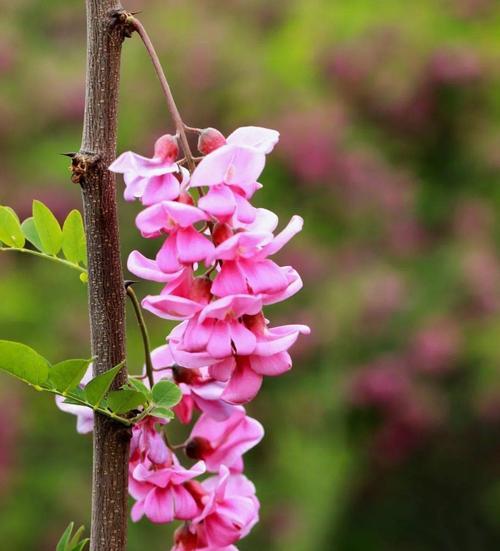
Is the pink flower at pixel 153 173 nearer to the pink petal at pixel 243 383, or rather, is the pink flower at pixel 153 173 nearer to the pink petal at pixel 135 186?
the pink petal at pixel 135 186

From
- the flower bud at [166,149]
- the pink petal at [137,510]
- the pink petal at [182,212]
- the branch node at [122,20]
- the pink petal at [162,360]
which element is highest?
the branch node at [122,20]

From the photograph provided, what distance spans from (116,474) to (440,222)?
3.53 m

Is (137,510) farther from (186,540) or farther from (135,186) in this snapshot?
(135,186)

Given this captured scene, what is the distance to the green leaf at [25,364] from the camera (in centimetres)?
69

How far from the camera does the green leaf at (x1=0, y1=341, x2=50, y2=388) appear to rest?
0.69 metres

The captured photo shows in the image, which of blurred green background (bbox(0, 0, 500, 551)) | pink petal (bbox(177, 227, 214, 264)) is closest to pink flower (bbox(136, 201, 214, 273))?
pink petal (bbox(177, 227, 214, 264))

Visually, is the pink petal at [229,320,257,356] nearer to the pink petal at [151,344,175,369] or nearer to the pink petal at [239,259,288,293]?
the pink petal at [239,259,288,293]

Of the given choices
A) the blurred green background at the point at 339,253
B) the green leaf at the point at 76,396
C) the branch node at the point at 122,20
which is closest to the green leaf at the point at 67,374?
the green leaf at the point at 76,396

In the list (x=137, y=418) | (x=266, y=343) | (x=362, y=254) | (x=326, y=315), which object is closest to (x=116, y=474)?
(x=137, y=418)

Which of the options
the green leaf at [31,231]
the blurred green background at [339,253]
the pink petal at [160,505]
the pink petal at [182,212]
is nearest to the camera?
the pink petal at [182,212]

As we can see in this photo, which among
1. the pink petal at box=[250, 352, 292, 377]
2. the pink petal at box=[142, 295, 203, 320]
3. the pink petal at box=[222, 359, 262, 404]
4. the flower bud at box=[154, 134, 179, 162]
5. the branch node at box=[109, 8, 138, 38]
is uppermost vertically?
the branch node at box=[109, 8, 138, 38]

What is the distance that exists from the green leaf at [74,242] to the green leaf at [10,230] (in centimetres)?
4

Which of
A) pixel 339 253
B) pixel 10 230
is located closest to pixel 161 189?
pixel 10 230

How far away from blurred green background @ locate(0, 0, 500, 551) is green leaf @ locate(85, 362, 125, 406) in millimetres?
2459
